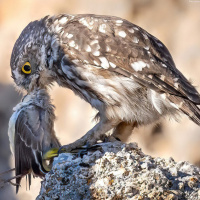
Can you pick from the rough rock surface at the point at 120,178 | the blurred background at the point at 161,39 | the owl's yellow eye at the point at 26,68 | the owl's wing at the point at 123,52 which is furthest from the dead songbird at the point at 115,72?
the blurred background at the point at 161,39

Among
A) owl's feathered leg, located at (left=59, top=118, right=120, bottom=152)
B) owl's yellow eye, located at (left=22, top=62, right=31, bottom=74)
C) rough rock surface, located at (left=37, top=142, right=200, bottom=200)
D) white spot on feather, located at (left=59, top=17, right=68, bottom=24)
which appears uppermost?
white spot on feather, located at (left=59, top=17, right=68, bottom=24)

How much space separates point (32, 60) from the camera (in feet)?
10.9

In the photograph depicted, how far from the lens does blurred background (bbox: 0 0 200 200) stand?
5.00 metres

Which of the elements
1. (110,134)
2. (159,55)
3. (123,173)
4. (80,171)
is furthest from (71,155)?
(159,55)

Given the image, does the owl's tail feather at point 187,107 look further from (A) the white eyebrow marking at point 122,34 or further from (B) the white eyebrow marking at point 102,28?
(B) the white eyebrow marking at point 102,28

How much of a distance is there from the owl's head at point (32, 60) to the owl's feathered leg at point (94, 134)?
0.53 metres

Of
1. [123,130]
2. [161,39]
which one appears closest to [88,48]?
[123,130]

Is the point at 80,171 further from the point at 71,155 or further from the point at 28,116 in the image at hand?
the point at 28,116

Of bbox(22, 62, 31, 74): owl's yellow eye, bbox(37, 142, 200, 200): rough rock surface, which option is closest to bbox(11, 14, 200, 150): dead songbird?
bbox(22, 62, 31, 74): owl's yellow eye

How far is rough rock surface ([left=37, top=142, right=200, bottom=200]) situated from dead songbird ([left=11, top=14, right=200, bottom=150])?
54 centimetres

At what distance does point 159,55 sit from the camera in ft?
10.1

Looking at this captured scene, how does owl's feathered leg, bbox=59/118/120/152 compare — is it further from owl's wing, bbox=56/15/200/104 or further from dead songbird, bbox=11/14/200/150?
owl's wing, bbox=56/15/200/104

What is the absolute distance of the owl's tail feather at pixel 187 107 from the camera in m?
2.82

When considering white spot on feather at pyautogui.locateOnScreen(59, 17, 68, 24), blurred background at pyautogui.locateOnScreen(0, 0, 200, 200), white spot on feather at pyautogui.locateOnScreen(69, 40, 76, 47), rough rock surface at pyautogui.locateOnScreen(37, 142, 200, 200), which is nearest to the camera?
rough rock surface at pyautogui.locateOnScreen(37, 142, 200, 200)
